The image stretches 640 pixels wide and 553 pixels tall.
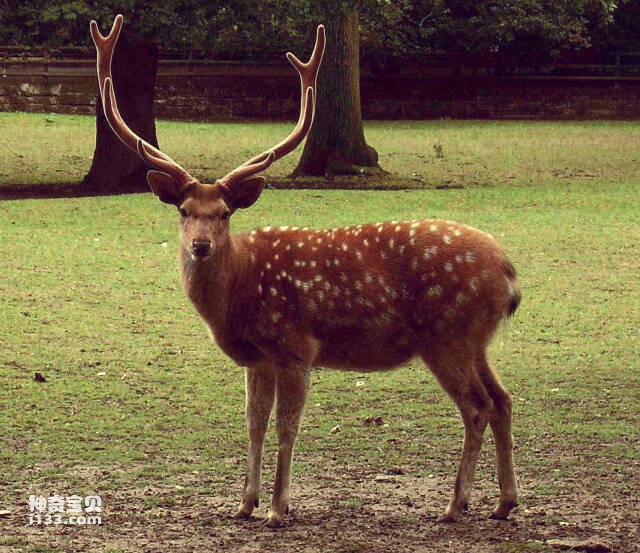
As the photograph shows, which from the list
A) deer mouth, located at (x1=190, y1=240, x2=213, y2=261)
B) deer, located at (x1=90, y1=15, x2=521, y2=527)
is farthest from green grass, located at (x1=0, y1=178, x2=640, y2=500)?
deer mouth, located at (x1=190, y1=240, x2=213, y2=261)

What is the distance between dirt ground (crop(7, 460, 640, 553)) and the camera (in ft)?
18.7

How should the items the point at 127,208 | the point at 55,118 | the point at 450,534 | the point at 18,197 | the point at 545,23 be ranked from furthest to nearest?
the point at 545,23 → the point at 55,118 → the point at 18,197 → the point at 127,208 → the point at 450,534

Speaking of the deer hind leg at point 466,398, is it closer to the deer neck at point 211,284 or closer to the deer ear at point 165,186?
the deer neck at point 211,284

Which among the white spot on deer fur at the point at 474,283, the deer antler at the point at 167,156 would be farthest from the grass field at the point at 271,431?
the deer antler at the point at 167,156

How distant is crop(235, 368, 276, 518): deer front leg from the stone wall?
84.6 feet

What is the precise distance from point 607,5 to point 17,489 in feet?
75.6

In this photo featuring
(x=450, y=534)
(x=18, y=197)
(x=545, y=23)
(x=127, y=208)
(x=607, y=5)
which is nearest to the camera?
(x=450, y=534)

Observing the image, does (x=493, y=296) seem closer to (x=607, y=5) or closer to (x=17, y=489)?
(x=17, y=489)

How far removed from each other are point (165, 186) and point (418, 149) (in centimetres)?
1950

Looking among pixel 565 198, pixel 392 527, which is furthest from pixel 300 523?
pixel 565 198

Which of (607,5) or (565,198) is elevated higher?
(607,5)

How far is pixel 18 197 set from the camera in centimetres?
1856

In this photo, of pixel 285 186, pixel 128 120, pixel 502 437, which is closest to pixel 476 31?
pixel 285 186

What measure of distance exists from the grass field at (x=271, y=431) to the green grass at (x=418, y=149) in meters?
5.87
